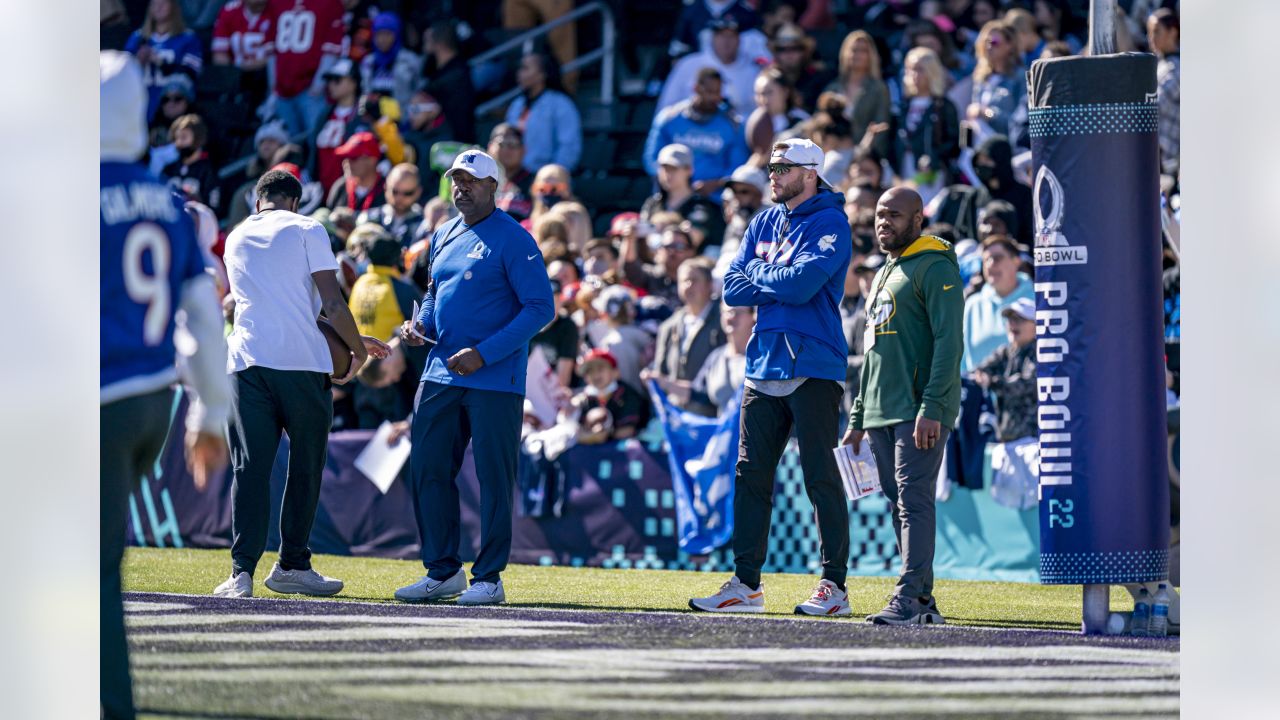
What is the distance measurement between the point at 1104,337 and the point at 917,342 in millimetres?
1016

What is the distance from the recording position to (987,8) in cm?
1752

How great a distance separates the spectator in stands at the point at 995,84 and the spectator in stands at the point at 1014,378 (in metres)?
2.99

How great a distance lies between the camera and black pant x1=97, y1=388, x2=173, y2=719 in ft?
21.5

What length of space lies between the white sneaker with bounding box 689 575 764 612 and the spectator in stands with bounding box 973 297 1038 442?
9.92 feet

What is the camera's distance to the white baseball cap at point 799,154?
10047mm

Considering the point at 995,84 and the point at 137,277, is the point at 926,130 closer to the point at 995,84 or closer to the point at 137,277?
the point at 995,84

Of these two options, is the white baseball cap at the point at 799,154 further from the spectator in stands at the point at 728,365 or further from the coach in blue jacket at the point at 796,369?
the spectator in stands at the point at 728,365

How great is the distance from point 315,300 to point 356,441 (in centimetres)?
432

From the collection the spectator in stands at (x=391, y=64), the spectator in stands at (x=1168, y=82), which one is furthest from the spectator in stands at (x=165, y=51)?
the spectator in stands at (x=1168, y=82)

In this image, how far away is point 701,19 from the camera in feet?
62.4

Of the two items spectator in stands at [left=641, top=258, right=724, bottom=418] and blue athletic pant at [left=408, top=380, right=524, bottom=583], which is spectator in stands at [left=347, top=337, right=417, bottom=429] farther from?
blue athletic pant at [left=408, top=380, right=524, bottom=583]

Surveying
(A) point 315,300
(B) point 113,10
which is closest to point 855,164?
(A) point 315,300

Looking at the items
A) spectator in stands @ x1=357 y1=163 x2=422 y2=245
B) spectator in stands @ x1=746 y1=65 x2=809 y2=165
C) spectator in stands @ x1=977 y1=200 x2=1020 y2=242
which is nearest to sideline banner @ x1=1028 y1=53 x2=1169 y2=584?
spectator in stands @ x1=977 y1=200 x2=1020 y2=242
